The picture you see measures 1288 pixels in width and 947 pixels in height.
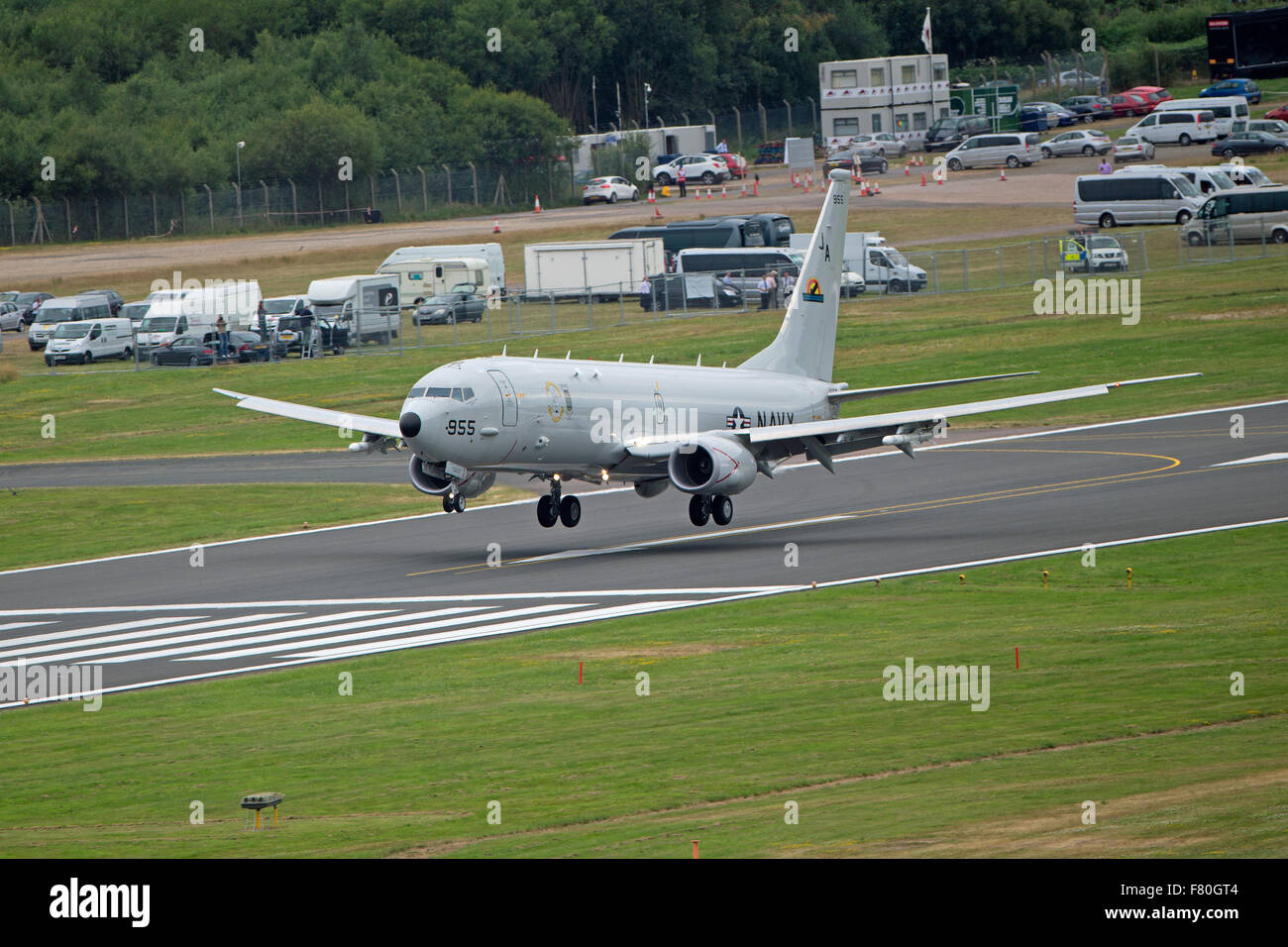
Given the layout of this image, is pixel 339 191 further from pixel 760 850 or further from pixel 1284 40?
pixel 760 850

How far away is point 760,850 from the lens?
16844 mm

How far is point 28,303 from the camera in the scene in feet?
331

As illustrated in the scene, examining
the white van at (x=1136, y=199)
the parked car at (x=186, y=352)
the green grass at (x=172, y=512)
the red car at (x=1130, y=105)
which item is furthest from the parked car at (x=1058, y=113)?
the green grass at (x=172, y=512)

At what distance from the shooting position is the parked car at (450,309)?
3591 inches

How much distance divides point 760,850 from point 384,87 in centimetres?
14198

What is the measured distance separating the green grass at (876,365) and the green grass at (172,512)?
9804mm

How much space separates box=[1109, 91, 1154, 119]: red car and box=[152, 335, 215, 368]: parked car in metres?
90.6

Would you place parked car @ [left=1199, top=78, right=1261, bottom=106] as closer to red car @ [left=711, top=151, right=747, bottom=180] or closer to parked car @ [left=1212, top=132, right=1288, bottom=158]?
parked car @ [left=1212, top=132, right=1288, bottom=158]

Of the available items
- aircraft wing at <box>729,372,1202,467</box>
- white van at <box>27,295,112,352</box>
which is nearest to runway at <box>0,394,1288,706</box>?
aircraft wing at <box>729,372,1202,467</box>

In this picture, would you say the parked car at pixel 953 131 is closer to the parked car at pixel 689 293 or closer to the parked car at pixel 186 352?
the parked car at pixel 689 293

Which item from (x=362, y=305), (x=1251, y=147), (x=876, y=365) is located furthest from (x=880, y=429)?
(x=1251, y=147)

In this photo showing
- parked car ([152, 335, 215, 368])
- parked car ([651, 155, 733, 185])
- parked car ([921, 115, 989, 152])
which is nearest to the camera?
parked car ([152, 335, 215, 368])

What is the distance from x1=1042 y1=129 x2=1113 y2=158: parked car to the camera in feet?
416
